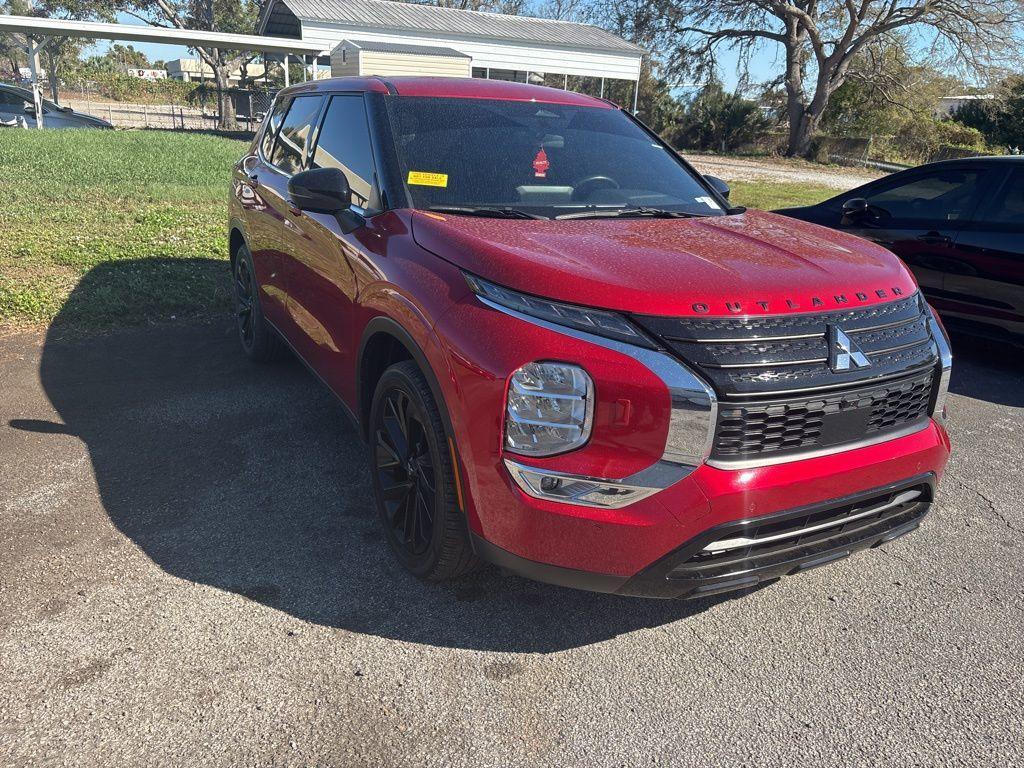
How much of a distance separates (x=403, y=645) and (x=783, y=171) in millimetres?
25764

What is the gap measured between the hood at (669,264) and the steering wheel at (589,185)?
336 mm

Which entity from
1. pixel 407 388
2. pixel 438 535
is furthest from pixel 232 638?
pixel 407 388

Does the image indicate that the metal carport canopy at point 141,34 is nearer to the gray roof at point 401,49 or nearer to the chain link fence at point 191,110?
the chain link fence at point 191,110

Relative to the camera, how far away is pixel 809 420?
236cm

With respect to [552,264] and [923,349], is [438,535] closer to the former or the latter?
[552,264]

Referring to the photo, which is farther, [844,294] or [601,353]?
[844,294]

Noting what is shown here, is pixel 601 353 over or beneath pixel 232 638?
over

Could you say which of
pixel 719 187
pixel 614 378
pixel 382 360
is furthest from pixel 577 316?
pixel 719 187

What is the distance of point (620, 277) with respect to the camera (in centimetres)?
239

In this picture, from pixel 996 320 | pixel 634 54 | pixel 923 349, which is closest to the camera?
pixel 923 349

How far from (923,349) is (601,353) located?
1.22 m

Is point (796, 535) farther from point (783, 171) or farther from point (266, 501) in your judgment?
point (783, 171)

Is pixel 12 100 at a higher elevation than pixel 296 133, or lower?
higher

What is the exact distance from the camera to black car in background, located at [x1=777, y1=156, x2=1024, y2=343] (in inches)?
215
